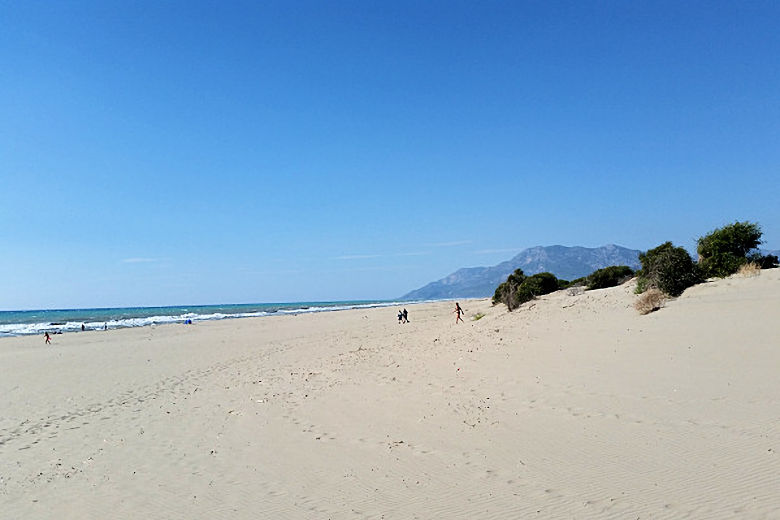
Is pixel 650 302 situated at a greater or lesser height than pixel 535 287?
lesser

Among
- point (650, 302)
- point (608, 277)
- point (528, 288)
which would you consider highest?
point (608, 277)

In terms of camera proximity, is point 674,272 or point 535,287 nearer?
point 674,272

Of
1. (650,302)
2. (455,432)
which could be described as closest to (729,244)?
(650,302)

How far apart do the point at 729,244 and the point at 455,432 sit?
57.3ft

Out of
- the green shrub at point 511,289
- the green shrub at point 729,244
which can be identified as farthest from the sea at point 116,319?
the green shrub at point 729,244

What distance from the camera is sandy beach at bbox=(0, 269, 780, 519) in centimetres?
585

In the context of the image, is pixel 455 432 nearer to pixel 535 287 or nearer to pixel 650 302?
pixel 650 302

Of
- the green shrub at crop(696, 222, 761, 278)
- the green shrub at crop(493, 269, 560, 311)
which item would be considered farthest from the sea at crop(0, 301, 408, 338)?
the green shrub at crop(696, 222, 761, 278)

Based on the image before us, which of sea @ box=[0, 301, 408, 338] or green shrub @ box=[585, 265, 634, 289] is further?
sea @ box=[0, 301, 408, 338]

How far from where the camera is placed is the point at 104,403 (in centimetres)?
1370

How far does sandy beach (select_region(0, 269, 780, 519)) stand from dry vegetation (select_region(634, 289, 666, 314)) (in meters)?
0.54

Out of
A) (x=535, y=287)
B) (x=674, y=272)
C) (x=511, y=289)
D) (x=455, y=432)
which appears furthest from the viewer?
(x=511, y=289)

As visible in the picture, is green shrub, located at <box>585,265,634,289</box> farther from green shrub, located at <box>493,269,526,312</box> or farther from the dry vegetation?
the dry vegetation

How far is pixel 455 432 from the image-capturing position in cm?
832
